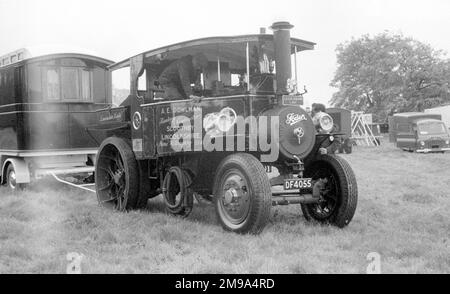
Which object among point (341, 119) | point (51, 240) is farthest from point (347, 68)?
point (51, 240)

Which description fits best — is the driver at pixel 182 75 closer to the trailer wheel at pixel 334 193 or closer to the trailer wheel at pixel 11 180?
the trailer wheel at pixel 334 193

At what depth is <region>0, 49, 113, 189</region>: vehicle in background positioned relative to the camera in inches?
376

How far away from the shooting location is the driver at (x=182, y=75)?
22.2ft

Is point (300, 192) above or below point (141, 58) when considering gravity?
below

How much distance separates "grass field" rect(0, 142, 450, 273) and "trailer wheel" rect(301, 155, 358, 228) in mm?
180

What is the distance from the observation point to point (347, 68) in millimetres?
27906

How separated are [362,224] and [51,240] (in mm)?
3324

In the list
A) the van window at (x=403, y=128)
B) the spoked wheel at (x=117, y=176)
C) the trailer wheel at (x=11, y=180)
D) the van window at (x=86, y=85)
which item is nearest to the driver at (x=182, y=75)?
the spoked wheel at (x=117, y=176)

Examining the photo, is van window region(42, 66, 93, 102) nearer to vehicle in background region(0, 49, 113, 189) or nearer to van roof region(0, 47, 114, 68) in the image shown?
vehicle in background region(0, 49, 113, 189)

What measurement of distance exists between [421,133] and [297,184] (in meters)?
17.5

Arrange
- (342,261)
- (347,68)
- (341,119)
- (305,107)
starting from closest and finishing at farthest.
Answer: (342,261), (305,107), (341,119), (347,68)

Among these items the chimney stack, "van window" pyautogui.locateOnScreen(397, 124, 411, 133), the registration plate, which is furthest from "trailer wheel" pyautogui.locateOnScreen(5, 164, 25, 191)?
"van window" pyautogui.locateOnScreen(397, 124, 411, 133)

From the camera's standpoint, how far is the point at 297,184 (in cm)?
577

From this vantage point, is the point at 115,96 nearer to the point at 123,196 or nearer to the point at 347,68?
the point at 123,196
